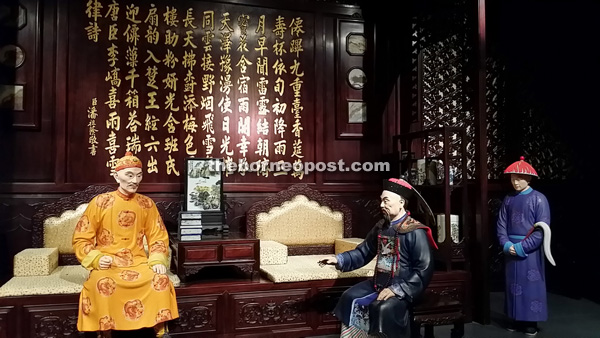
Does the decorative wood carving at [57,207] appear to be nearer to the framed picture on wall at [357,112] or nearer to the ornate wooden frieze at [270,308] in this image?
the ornate wooden frieze at [270,308]

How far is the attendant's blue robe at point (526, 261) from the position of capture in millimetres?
3500

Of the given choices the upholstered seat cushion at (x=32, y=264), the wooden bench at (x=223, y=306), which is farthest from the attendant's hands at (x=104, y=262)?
the upholstered seat cushion at (x=32, y=264)

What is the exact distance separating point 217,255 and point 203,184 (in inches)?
28.6

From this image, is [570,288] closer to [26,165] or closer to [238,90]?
[238,90]

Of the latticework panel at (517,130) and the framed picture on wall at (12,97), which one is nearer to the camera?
the framed picture on wall at (12,97)

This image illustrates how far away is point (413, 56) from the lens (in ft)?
15.5

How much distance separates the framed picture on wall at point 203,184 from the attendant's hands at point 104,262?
102cm

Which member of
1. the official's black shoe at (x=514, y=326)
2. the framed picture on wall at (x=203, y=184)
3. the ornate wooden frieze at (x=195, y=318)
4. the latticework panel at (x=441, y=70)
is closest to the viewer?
the ornate wooden frieze at (x=195, y=318)

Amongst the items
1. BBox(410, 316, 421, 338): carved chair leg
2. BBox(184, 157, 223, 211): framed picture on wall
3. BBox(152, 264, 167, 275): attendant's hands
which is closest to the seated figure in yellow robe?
BBox(152, 264, 167, 275): attendant's hands

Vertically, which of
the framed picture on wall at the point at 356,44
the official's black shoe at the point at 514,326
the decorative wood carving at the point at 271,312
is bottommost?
the official's black shoe at the point at 514,326

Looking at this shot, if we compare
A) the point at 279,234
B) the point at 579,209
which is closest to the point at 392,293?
the point at 279,234

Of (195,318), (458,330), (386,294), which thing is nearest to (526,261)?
(458,330)

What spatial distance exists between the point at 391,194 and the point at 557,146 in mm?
3032

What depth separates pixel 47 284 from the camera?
3092mm
